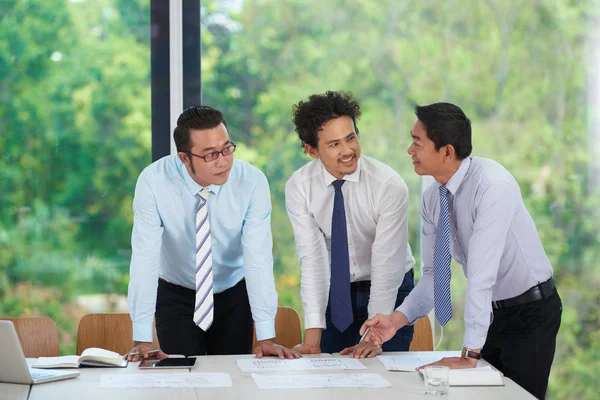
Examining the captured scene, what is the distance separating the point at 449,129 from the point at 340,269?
74 centimetres

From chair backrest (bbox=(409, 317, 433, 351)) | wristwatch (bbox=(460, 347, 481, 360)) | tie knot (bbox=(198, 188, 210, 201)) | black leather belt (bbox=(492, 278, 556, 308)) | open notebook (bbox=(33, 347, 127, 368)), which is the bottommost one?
chair backrest (bbox=(409, 317, 433, 351))

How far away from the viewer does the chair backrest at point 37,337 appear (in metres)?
3.51

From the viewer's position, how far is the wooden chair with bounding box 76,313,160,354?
3643mm

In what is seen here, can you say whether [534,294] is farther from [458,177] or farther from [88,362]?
[88,362]

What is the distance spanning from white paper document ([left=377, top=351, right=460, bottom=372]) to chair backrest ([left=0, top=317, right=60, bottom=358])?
1548 millimetres

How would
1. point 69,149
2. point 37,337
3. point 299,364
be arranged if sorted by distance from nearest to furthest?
point 299,364 → point 37,337 → point 69,149

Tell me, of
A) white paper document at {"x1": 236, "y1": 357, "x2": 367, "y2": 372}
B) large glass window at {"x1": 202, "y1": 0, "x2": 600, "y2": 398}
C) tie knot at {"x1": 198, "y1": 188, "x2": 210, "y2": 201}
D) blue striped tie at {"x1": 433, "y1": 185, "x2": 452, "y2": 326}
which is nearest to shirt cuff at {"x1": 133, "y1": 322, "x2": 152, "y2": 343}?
white paper document at {"x1": 236, "y1": 357, "x2": 367, "y2": 372}

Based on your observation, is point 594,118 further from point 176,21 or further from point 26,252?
point 26,252

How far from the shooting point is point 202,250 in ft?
10.4

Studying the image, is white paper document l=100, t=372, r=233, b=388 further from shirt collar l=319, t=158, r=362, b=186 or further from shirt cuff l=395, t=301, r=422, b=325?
shirt collar l=319, t=158, r=362, b=186

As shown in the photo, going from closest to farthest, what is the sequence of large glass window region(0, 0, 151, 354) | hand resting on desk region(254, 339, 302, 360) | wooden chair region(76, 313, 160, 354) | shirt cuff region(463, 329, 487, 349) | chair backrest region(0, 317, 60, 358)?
shirt cuff region(463, 329, 487, 349)
hand resting on desk region(254, 339, 302, 360)
chair backrest region(0, 317, 60, 358)
wooden chair region(76, 313, 160, 354)
large glass window region(0, 0, 151, 354)

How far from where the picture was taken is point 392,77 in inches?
172

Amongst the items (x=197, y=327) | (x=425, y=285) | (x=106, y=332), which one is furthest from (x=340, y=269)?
(x=106, y=332)

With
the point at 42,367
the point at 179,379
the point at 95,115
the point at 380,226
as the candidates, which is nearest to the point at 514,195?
the point at 380,226
